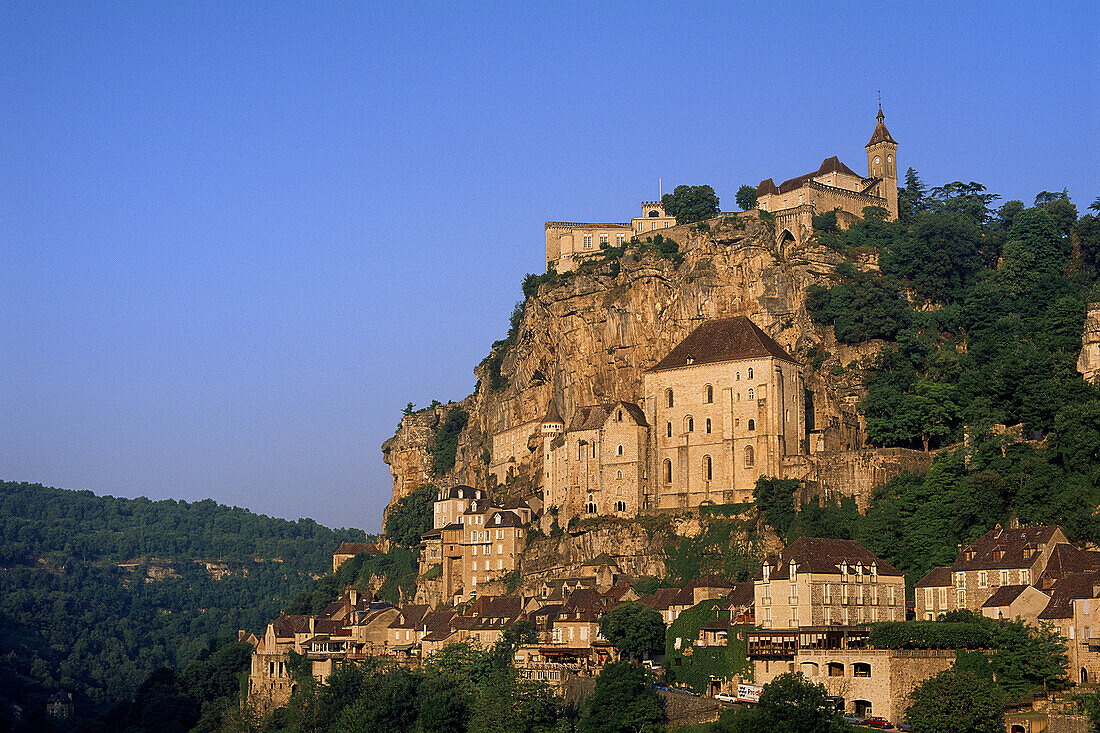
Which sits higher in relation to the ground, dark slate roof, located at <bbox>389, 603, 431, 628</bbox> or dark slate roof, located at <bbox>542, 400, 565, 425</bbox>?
dark slate roof, located at <bbox>542, 400, 565, 425</bbox>

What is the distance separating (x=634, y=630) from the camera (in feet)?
245

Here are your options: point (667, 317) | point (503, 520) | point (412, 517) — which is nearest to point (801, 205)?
point (667, 317)

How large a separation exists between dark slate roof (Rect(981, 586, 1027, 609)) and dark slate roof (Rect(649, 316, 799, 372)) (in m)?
25.2

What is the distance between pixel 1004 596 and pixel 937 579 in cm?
585

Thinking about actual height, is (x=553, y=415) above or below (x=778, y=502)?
above

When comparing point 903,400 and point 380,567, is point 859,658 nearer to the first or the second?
point 903,400

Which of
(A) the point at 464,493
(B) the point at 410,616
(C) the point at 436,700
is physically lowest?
(C) the point at 436,700

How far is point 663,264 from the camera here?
100500mm

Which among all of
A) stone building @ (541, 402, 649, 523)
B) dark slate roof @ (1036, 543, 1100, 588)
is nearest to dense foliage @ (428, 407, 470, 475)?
stone building @ (541, 402, 649, 523)

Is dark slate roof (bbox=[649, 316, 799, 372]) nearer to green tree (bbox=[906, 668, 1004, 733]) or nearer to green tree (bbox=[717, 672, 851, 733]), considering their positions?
green tree (bbox=[717, 672, 851, 733])

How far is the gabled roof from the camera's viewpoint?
301ft

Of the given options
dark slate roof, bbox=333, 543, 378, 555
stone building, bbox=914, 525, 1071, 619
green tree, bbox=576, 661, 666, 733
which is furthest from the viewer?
dark slate roof, bbox=333, 543, 378, 555

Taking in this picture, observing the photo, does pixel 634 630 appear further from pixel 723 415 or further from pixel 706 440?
pixel 723 415

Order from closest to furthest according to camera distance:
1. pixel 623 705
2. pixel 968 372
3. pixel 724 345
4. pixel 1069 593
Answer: pixel 1069 593
pixel 623 705
pixel 968 372
pixel 724 345
